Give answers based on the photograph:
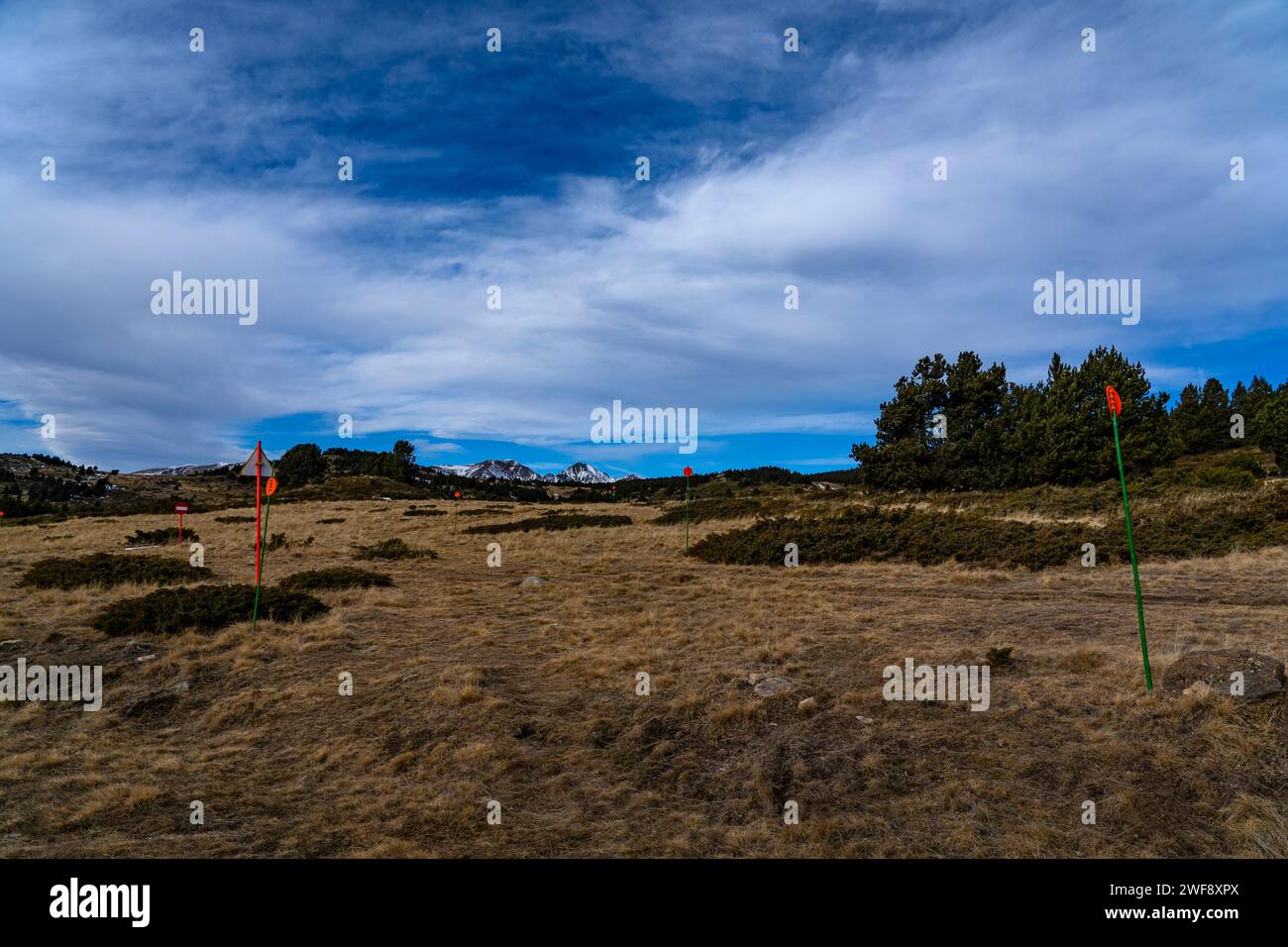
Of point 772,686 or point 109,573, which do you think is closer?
point 772,686

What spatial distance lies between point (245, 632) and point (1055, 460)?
40.3 meters

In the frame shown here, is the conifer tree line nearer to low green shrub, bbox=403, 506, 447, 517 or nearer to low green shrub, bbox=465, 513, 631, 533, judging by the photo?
low green shrub, bbox=465, 513, 631, 533

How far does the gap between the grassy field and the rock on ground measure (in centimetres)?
34

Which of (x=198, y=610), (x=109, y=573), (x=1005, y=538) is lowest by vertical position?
(x=198, y=610)

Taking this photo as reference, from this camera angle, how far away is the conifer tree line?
37.0m

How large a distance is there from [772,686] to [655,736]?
2.08 meters

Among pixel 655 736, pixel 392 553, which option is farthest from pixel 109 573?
pixel 655 736

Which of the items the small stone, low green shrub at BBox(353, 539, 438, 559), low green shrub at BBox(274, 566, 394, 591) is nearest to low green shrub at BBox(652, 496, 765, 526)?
low green shrub at BBox(353, 539, 438, 559)

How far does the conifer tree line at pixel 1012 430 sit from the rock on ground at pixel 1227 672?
33.8 meters

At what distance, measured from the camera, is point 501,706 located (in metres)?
8.30

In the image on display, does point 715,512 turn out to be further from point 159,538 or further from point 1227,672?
point 1227,672

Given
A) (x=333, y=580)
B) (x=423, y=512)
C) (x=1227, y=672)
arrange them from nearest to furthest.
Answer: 1. (x=1227, y=672)
2. (x=333, y=580)
3. (x=423, y=512)

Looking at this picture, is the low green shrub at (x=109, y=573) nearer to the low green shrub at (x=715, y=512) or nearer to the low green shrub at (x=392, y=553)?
the low green shrub at (x=392, y=553)

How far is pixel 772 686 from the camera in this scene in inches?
350
